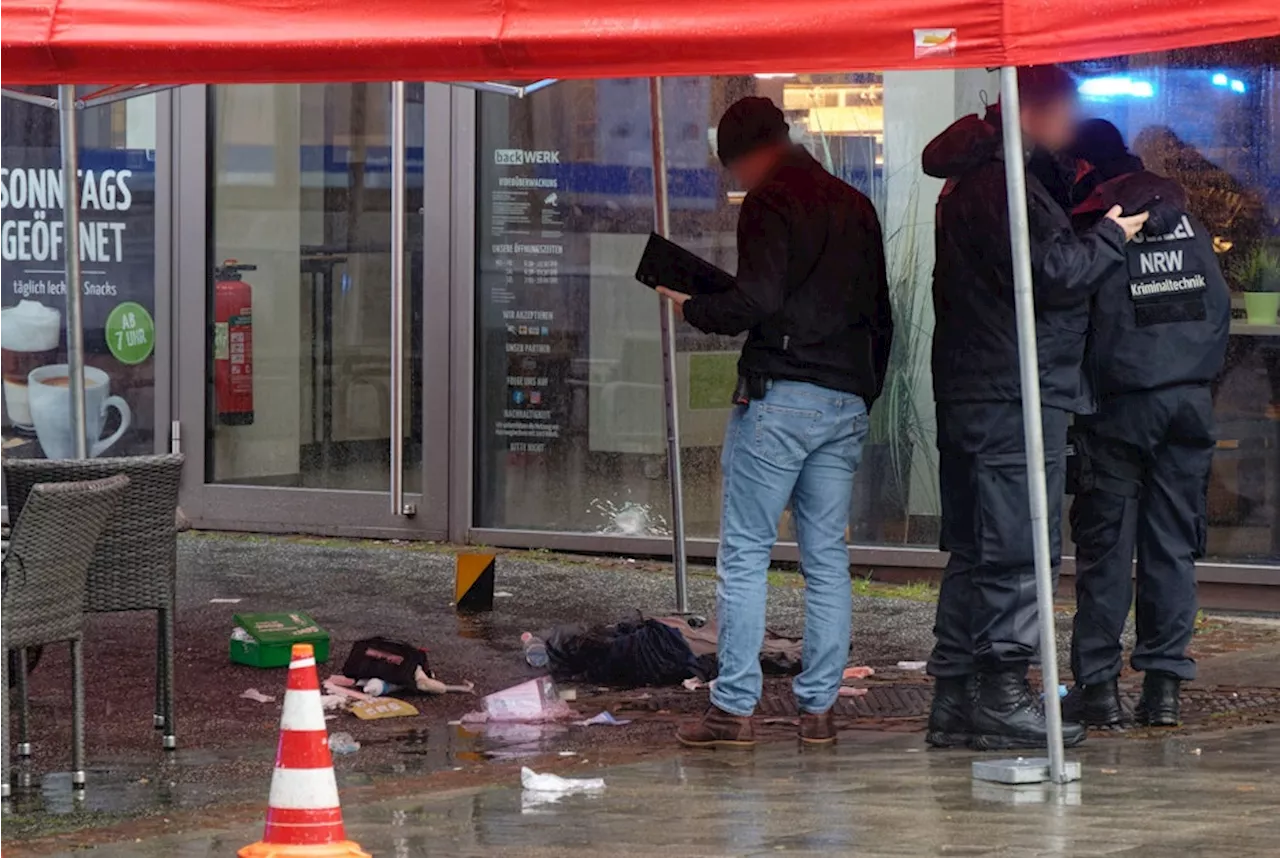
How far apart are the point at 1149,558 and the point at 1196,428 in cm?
45

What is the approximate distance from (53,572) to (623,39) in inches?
85.1

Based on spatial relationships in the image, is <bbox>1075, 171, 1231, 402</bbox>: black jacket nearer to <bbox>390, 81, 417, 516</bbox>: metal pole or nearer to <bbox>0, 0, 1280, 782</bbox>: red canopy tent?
<bbox>0, 0, 1280, 782</bbox>: red canopy tent

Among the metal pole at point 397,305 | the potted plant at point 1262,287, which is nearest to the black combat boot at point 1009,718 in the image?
the metal pole at point 397,305

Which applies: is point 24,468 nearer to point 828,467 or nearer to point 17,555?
point 17,555

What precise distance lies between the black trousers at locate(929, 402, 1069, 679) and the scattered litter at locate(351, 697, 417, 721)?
187cm

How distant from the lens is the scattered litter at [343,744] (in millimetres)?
6629

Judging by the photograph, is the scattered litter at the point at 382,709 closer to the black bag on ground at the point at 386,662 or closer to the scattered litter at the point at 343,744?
the black bag on ground at the point at 386,662

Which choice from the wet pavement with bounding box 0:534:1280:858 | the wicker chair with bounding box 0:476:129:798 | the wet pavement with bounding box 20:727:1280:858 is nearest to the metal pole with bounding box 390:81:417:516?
the wet pavement with bounding box 0:534:1280:858

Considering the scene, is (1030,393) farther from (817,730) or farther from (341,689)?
(341,689)

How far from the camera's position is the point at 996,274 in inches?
246

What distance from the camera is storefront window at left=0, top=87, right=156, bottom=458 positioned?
1156cm

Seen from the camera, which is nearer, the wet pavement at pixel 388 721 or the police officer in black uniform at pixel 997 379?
the wet pavement at pixel 388 721

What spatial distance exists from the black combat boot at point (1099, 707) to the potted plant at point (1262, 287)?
3.25 metres

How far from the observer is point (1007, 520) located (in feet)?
20.6
